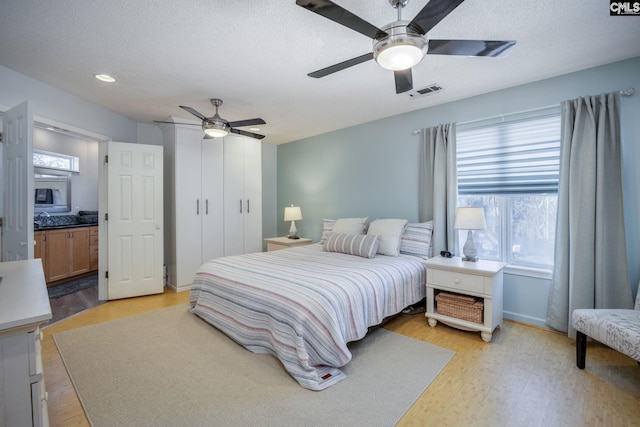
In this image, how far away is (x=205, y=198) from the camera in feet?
14.1

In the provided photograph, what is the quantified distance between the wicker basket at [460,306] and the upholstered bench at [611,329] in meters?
0.68

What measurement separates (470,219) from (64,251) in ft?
19.3

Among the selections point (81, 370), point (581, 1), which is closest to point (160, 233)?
point (81, 370)

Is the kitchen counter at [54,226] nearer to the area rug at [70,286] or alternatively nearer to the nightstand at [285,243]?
the area rug at [70,286]

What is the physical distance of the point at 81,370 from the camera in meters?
2.07

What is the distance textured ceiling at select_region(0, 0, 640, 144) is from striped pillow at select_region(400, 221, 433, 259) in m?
1.52

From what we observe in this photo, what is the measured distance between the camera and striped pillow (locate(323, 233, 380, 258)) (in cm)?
323

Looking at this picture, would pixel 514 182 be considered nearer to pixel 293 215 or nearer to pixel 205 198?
pixel 293 215

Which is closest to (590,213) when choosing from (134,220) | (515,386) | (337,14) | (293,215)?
(515,386)

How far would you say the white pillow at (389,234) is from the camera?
334 cm

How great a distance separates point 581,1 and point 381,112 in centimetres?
223

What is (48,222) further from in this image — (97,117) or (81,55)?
(81,55)

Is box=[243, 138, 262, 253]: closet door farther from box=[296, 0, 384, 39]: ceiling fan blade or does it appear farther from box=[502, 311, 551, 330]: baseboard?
box=[502, 311, 551, 330]: baseboard

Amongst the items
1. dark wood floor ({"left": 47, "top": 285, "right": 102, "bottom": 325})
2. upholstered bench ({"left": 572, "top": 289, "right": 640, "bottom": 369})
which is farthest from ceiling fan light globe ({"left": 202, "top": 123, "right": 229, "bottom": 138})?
upholstered bench ({"left": 572, "top": 289, "right": 640, "bottom": 369})
